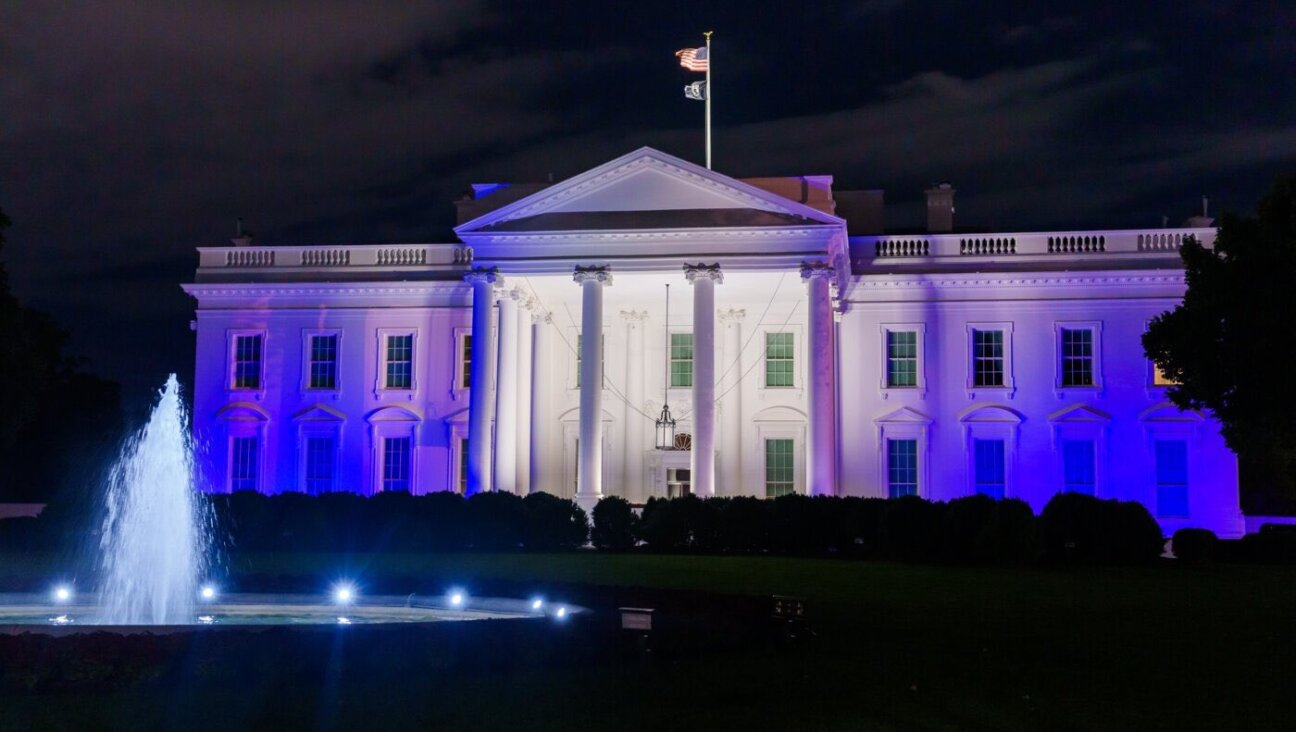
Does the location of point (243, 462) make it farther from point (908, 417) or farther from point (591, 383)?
point (908, 417)

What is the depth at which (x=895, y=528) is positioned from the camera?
32.0 m

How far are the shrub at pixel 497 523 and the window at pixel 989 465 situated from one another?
1526 cm

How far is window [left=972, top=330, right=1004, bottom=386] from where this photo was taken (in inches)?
1635

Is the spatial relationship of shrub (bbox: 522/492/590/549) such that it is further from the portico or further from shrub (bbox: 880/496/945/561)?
shrub (bbox: 880/496/945/561)

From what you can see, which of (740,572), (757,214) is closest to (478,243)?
(757,214)

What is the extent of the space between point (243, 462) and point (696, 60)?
19.7 m

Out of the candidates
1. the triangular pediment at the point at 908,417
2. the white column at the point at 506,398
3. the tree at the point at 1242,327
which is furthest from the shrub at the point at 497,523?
the tree at the point at 1242,327

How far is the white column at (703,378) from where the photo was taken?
35.2 m

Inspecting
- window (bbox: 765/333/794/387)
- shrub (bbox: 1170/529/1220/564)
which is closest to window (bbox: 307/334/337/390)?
window (bbox: 765/333/794/387)

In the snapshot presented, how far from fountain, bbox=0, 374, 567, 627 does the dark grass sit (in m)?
1.10

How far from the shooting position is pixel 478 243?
37000 millimetres

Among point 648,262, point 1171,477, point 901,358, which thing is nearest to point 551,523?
point 648,262

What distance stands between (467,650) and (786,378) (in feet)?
101

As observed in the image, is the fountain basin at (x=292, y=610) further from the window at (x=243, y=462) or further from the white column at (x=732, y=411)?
the window at (x=243, y=462)
